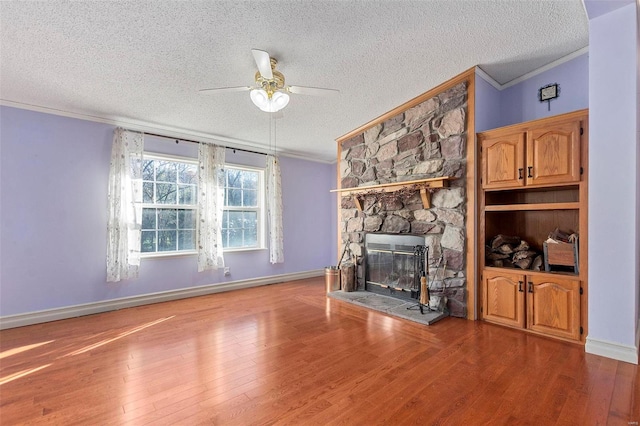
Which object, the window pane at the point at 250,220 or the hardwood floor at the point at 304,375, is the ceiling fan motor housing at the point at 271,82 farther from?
the window pane at the point at 250,220

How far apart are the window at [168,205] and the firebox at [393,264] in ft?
9.11

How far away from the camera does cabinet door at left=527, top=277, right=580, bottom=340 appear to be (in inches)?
97.1

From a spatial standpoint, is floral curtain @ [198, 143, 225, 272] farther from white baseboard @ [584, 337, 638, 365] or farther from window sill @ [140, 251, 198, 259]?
white baseboard @ [584, 337, 638, 365]

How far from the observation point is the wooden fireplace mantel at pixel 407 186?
321 cm

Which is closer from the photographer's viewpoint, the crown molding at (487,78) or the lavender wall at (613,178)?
the lavender wall at (613,178)

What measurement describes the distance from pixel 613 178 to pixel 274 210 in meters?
4.33

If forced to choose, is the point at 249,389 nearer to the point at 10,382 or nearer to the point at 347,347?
the point at 347,347

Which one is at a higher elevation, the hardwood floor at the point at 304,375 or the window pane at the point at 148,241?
the window pane at the point at 148,241

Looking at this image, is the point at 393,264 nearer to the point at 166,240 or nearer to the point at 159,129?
the point at 166,240

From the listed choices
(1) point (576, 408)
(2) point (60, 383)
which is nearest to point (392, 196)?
(1) point (576, 408)

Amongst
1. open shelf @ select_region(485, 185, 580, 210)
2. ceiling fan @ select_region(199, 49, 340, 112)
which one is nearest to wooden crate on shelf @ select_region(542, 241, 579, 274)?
open shelf @ select_region(485, 185, 580, 210)

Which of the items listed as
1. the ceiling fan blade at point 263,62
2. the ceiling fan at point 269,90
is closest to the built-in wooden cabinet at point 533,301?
the ceiling fan at point 269,90

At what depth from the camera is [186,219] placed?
434cm

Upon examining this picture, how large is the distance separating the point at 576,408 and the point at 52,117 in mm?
5505
